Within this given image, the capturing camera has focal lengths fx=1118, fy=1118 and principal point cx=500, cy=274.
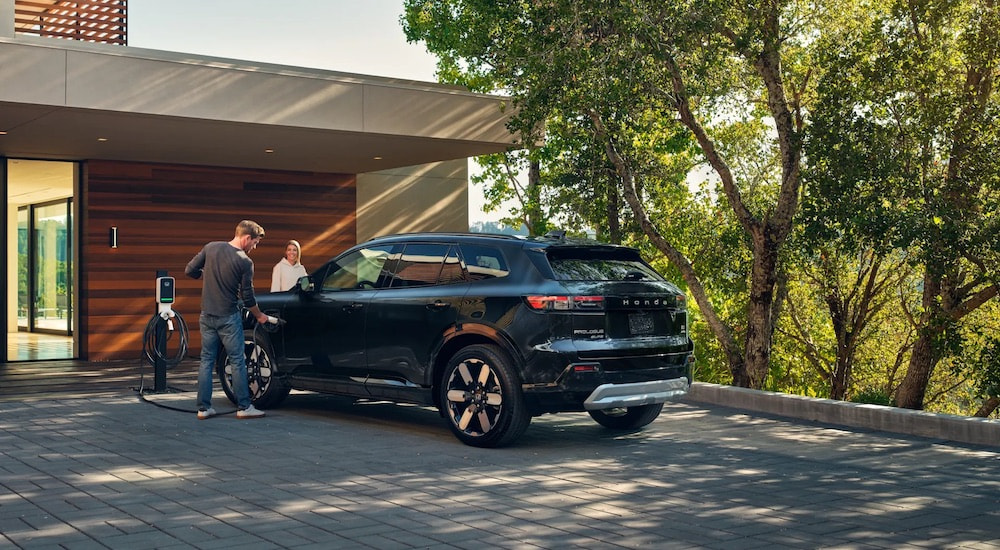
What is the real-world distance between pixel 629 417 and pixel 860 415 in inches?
86.9

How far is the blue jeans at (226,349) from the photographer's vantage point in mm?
10367

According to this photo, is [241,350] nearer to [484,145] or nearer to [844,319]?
[484,145]

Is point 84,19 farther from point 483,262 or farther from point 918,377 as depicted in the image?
point 918,377

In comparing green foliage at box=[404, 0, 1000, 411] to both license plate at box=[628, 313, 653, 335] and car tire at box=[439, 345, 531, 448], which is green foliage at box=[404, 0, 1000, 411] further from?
car tire at box=[439, 345, 531, 448]

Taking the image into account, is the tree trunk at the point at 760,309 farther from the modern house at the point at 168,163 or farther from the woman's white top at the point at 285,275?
the woman's white top at the point at 285,275

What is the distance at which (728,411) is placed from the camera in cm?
1155

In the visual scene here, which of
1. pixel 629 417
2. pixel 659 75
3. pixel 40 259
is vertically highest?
pixel 659 75

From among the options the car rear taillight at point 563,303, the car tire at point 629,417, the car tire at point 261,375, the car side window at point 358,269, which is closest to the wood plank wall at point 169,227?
the car tire at point 261,375

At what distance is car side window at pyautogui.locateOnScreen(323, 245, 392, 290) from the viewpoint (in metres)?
10.2

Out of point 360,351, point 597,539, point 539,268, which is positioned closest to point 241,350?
point 360,351

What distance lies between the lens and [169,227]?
59.7 feet

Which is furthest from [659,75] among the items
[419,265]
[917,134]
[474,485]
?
[474,485]

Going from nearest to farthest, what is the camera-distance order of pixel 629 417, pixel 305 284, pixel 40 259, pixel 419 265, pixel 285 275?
1. pixel 419 265
2. pixel 629 417
3. pixel 305 284
4. pixel 285 275
5. pixel 40 259

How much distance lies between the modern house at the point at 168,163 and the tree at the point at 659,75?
1.47 m
